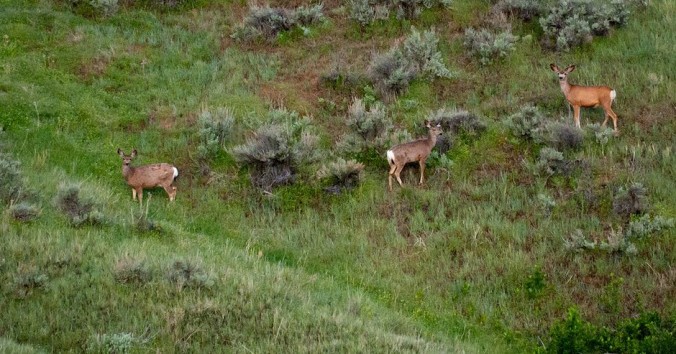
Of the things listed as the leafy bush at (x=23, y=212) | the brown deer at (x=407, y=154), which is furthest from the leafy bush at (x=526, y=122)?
the leafy bush at (x=23, y=212)

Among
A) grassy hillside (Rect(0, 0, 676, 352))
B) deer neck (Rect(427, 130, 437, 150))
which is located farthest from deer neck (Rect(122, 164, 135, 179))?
deer neck (Rect(427, 130, 437, 150))

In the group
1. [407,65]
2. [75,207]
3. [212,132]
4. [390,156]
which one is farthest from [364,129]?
[75,207]

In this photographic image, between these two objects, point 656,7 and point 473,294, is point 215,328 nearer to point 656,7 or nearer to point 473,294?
point 473,294

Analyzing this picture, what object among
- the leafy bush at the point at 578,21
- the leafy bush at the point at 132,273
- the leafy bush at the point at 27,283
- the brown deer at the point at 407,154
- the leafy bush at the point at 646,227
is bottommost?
the leafy bush at the point at 646,227

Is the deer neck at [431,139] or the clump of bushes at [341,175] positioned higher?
the deer neck at [431,139]

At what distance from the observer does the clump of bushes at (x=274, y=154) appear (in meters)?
14.4

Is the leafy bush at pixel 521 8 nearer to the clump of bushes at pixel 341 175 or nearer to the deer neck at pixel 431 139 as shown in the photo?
the deer neck at pixel 431 139

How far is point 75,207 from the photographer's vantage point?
489 inches

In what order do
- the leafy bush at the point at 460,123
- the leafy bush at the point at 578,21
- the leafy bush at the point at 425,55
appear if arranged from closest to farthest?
the leafy bush at the point at 460,123, the leafy bush at the point at 425,55, the leafy bush at the point at 578,21

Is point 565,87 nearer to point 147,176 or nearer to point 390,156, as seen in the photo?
point 390,156

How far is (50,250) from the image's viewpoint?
36.2 feet

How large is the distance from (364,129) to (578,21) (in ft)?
17.4

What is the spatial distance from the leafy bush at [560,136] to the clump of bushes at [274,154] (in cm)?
379

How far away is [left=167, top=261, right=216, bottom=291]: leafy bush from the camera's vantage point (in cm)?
1052
